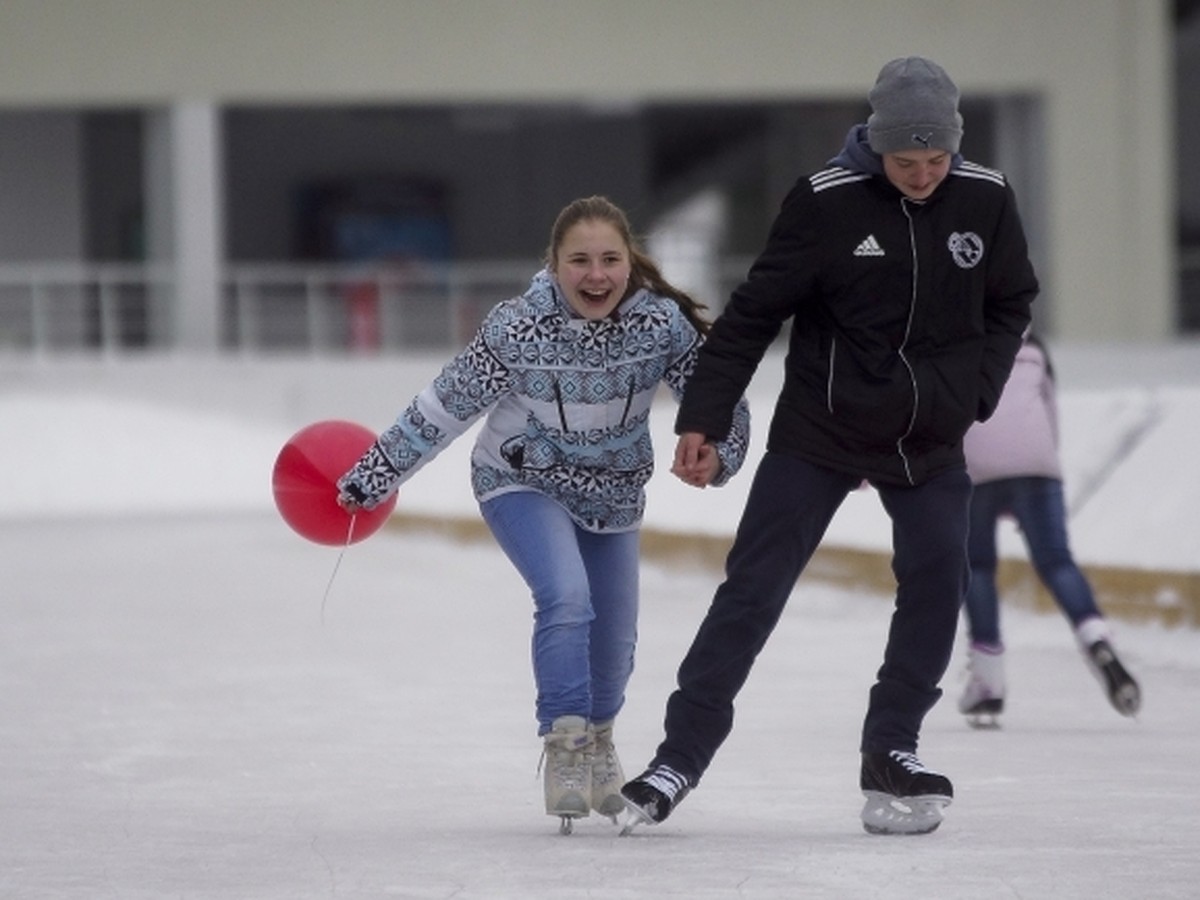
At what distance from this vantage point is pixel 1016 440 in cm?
830

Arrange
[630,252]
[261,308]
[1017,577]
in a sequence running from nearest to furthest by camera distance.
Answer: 1. [630,252]
2. [1017,577]
3. [261,308]

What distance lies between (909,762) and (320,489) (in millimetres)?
1515

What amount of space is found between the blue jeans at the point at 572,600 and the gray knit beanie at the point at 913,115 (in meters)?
1.10

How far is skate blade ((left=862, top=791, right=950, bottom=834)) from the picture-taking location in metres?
5.85

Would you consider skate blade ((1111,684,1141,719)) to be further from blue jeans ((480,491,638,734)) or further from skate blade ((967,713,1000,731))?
blue jeans ((480,491,638,734))

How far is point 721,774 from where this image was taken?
707 centimetres

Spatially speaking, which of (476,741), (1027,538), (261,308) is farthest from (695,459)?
(261,308)

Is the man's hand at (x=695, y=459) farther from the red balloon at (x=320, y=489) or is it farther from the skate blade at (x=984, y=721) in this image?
the skate blade at (x=984, y=721)

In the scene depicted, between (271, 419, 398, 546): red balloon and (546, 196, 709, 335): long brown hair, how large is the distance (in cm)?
71

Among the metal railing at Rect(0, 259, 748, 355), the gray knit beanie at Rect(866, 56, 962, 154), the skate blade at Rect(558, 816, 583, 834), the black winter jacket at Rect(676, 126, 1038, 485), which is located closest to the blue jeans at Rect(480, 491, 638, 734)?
the skate blade at Rect(558, 816, 583, 834)

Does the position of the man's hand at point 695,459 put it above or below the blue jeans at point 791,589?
above

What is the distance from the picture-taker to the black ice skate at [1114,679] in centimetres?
788

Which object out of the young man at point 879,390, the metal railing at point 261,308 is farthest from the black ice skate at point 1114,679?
the metal railing at point 261,308

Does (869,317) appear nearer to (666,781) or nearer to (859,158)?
(859,158)
